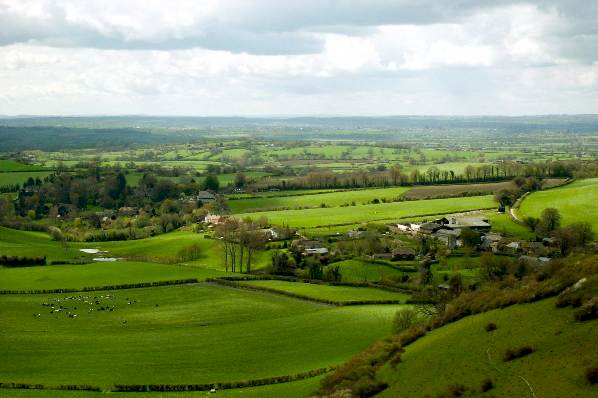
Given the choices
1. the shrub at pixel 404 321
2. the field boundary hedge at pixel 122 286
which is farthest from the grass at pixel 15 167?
→ the shrub at pixel 404 321

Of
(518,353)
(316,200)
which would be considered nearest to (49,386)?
(518,353)

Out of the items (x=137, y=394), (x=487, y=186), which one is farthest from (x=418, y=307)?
(x=487, y=186)

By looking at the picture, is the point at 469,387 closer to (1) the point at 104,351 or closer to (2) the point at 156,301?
(1) the point at 104,351

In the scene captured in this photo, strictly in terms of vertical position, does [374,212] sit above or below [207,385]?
above

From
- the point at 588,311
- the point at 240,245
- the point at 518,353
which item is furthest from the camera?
the point at 240,245

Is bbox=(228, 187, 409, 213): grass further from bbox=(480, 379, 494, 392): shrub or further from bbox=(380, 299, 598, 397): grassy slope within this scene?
bbox=(480, 379, 494, 392): shrub

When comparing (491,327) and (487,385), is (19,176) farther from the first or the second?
Answer: (487,385)

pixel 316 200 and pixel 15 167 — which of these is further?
pixel 15 167
